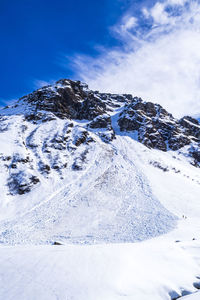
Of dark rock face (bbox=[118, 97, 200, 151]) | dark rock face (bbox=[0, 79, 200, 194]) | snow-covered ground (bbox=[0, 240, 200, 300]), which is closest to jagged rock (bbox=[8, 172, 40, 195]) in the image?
dark rock face (bbox=[0, 79, 200, 194])

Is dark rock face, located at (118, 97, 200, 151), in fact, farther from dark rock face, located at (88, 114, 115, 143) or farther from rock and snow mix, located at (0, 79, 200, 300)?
dark rock face, located at (88, 114, 115, 143)

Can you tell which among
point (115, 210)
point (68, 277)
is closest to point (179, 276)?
point (68, 277)

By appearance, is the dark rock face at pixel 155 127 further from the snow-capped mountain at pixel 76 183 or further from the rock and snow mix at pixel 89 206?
the snow-capped mountain at pixel 76 183

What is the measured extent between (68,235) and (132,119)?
6194cm

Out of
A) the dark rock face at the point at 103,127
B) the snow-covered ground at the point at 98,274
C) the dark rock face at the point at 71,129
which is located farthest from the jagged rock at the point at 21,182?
the dark rock face at the point at 103,127

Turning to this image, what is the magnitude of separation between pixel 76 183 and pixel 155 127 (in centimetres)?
6127

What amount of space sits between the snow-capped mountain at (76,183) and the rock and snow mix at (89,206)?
0.18m

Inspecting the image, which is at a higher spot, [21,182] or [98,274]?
[21,182]

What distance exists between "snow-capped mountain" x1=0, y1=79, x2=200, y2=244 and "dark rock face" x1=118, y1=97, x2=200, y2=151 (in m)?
5.67

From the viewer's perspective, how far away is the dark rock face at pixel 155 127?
68375 millimetres

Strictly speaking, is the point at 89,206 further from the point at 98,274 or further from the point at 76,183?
the point at 98,274

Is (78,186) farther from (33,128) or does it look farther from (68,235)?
(33,128)

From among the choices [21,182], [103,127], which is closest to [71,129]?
[103,127]

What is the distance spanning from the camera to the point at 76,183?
1206 inches
